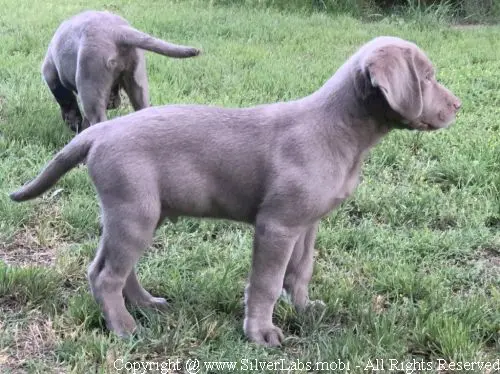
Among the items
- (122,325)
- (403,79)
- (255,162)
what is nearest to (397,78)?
(403,79)

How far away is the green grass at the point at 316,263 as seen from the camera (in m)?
3.04

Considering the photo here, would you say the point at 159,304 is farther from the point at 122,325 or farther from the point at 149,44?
the point at 149,44

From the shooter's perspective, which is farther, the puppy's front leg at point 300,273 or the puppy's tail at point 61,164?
the puppy's front leg at point 300,273

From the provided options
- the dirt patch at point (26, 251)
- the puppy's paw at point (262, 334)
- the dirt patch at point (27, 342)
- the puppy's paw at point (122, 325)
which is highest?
the puppy's paw at point (262, 334)

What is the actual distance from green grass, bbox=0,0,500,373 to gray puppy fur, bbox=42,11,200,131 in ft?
1.76

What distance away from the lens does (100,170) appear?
295cm

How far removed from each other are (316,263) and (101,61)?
2229mm

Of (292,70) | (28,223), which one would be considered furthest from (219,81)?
(28,223)

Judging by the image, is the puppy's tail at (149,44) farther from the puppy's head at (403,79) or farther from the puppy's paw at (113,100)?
the puppy's head at (403,79)

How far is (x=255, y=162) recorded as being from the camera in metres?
3.00

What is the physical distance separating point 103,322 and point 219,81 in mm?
4164

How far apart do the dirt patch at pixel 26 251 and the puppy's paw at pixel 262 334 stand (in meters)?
1.29

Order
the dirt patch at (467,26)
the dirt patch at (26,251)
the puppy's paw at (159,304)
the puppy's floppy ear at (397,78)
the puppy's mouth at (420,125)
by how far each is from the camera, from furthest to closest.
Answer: the dirt patch at (467,26) → the dirt patch at (26,251) → the puppy's paw at (159,304) → the puppy's mouth at (420,125) → the puppy's floppy ear at (397,78)

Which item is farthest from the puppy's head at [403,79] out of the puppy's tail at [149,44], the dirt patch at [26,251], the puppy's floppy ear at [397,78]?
the dirt patch at [26,251]
